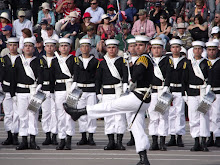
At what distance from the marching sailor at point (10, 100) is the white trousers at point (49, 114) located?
717 millimetres

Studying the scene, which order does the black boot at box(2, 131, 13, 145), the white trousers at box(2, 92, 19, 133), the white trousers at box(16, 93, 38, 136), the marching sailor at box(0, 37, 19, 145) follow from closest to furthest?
1. the white trousers at box(16, 93, 38, 136)
2. the marching sailor at box(0, 37, 19, 145)
3. the black boot at box(2, 131, 13, 145)
4. the white trousers at box(2, 92, 19, 133)

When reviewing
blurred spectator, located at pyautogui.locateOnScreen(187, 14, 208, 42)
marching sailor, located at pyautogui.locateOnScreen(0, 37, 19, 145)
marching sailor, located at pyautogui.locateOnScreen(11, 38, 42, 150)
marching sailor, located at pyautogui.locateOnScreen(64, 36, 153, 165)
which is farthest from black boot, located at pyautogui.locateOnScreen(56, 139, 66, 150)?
blurred spectator, located at pyautogui.locateOnScreen(187, 14, 208, 42)

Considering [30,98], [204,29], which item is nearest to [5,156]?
[30,98]

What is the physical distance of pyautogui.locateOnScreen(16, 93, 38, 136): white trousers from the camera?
1477 cm

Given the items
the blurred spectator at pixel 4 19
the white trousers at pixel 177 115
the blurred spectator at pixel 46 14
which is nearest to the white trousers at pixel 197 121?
the white trousers at pixel 177 115

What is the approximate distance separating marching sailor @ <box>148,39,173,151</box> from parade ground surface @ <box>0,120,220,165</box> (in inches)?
16.3

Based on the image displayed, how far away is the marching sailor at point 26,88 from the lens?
1479cm

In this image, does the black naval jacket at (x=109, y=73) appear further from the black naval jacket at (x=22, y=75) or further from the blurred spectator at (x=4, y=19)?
the blurred spectator at (x=4, y=19)

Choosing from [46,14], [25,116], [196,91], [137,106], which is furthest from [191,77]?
[46,14]

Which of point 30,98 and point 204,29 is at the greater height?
point 204,29

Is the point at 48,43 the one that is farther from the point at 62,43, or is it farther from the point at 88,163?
the point at 88,163

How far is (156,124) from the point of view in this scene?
15.2 m

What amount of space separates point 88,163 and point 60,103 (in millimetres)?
2731

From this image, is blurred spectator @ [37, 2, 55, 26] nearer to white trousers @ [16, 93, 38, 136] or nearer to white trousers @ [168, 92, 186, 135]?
white trousers @ [168, 92, 186, 135]
